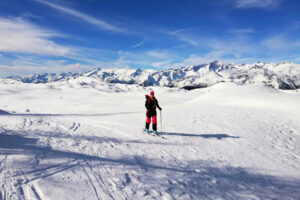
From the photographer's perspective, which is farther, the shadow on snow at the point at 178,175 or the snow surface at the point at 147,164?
the shadow on snow at the point at 178,175

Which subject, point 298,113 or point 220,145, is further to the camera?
point 298,113

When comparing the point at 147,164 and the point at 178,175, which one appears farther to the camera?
the point at 147,164

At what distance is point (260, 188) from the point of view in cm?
542

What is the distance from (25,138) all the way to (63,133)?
6.04 feet

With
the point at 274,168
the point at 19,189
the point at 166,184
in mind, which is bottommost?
the point at 274,168

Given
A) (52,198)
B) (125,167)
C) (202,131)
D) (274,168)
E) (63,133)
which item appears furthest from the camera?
(202,131)

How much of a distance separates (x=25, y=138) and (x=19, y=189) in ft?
15.3

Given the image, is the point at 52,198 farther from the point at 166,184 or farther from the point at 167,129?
the point at 167,129

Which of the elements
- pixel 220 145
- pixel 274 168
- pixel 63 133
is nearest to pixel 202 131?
pixel 220 145

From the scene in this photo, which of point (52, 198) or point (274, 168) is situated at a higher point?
point (52, 198)

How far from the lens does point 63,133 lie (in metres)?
9.47

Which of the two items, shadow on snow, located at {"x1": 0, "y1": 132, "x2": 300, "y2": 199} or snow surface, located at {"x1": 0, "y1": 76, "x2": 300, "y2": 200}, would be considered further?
shadow on snow, located at {"x1": 0, "y1": 132, "x2": 300, "y2": 199}

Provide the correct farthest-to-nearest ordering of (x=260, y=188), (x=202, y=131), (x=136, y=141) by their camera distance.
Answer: (x=202, y=131)
(x=136, y=141)
(x=260, y=188)

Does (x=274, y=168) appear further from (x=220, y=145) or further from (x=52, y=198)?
(x=52, y=198)
